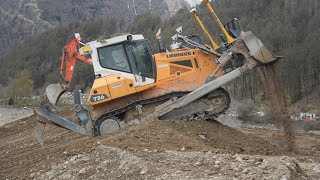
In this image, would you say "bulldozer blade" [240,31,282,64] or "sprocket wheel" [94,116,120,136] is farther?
"sprocket wheel" [94,116,120,136]

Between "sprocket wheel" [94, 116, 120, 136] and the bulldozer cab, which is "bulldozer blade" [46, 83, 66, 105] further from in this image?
"sprocket wheel" [94, 116, 120, 136]

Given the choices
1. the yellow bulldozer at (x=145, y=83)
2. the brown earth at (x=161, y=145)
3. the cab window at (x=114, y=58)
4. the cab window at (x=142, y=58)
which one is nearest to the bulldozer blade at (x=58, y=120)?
the yellow bulldozer at (x=145, y=83)

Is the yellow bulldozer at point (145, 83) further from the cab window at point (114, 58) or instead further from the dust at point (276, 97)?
the dust at point (276, 97)

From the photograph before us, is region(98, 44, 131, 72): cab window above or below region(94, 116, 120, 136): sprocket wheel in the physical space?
above

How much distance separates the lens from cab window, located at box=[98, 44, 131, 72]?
1266 cm

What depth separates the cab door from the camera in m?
12.5

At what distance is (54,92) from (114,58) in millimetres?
2225

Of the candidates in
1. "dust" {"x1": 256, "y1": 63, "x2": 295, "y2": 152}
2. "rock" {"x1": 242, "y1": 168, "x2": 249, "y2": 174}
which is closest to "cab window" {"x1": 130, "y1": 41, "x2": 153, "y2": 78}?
"dust" {"x1": 256, "y1": 63, "x2": 295, "y2": 152}

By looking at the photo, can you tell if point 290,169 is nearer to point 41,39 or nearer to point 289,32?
point 289,32

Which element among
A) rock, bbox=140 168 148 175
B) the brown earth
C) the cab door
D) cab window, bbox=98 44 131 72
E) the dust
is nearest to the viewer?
rock, bbox=140 168 148 175

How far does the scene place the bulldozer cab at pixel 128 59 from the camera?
12.6 m

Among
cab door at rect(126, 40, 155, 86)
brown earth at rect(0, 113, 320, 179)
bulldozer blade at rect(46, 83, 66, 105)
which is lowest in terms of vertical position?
brown earth at rect(0, 113, 320, 179)

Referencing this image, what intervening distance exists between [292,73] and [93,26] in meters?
98.0

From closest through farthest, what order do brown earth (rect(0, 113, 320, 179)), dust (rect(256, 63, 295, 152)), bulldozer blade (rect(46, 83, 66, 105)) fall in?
brown earth (rect(0, 113, 320, 179)) < dust (rect(256, 63, 295, 152)) < bulldozer blade (rect(46, 83, 66, 105))
